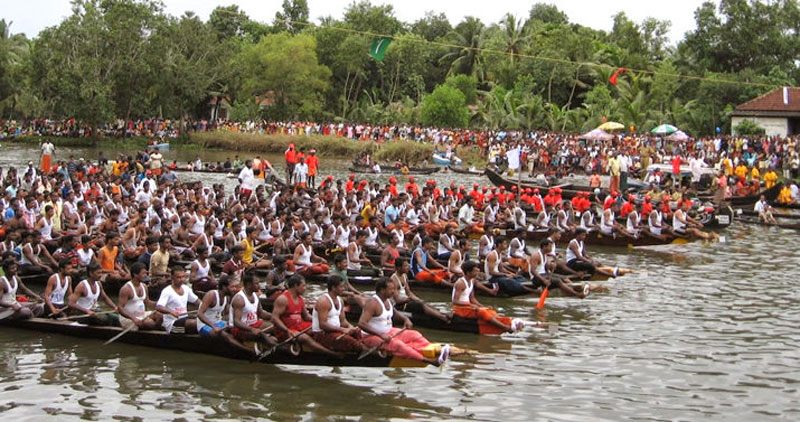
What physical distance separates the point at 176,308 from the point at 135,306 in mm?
685

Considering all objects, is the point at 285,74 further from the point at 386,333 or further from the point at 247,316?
the point at 386,333

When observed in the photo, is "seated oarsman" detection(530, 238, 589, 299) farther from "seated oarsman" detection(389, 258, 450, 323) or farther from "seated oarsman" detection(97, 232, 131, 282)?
"seated oarsman" detection(97, 232, 131, 282)

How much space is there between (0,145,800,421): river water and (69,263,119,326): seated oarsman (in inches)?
15.0

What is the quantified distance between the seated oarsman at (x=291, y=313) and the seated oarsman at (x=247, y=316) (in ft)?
0.58

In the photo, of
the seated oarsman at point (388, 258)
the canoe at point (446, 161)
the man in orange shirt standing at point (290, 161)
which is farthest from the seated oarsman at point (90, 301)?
the canoe at point (446, 161)

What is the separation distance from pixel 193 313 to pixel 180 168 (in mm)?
25921

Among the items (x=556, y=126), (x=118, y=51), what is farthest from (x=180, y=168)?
(x=556, y=126)

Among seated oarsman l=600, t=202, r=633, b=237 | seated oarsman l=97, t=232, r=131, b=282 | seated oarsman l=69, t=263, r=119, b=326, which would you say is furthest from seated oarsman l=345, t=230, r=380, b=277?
seated oarsman l=600, t=202, r=633, b=237

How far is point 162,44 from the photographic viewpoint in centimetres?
5084

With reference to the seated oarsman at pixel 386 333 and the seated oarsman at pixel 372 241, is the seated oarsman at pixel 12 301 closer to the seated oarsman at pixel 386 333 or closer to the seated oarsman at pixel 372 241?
the seated oarsman at pixel 386 333

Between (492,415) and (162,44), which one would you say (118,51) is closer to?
(162,44)

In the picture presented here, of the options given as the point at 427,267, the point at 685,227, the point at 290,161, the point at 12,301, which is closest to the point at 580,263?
the point at 427,267

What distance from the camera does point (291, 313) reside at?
1180 centimetres

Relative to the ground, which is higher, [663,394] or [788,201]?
[788,201]
